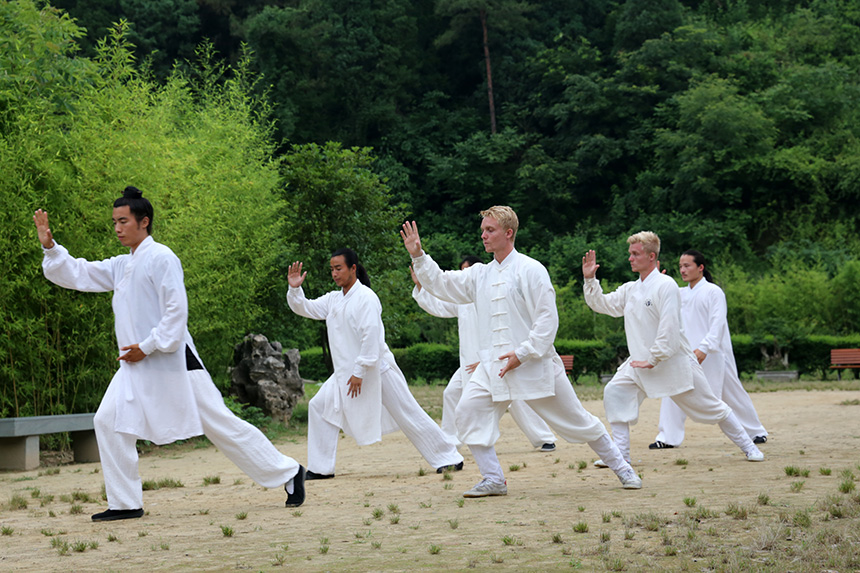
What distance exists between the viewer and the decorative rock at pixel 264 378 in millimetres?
11680

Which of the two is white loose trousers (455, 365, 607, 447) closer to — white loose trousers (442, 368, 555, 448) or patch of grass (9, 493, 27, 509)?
white loose trousers (442, 368, 555, 448)

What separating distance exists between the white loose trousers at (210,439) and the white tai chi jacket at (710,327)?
4266 mm

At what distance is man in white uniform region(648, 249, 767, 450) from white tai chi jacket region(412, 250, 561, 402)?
9.63 ft

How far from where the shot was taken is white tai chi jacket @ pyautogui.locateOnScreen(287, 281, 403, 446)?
683 cm

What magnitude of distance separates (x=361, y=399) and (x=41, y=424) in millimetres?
3321

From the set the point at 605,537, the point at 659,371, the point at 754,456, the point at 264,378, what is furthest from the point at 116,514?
the point at 264,378

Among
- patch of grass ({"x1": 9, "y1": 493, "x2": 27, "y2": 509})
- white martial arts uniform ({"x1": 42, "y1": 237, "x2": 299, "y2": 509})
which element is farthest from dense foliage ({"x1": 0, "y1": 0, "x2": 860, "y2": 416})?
white martial arts uniform ({"x1": 42, "y1": 237, "x2": 299, "y2": 509})

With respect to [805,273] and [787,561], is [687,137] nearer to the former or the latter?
[805,273]

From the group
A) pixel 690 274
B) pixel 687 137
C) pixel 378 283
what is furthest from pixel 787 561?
pixel 687 137

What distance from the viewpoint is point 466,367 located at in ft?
26.8

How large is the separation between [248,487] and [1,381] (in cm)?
352

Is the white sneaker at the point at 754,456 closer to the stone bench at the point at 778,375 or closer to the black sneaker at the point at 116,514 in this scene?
the black sneaker at the point at 116,514

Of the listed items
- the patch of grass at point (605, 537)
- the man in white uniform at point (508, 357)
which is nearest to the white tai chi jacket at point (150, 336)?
the man in white uniform at point (508, 357)

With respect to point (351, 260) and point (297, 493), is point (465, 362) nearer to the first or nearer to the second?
point (351, 260)
